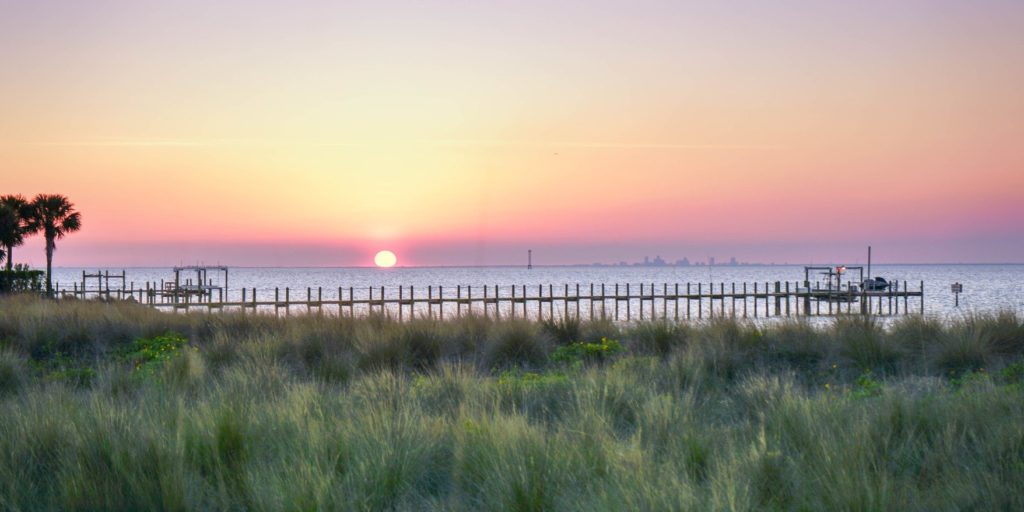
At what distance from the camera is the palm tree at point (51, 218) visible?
186 feet

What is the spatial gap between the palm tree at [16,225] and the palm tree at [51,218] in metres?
0.38

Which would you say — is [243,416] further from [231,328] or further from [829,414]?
[231,328]

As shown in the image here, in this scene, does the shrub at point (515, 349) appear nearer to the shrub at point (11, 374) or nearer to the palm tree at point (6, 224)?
the shrub at point (11, 374)

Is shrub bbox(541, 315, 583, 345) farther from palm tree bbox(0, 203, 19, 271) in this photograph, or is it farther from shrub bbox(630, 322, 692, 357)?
palm tree bbox(0, 203, 19, 271)

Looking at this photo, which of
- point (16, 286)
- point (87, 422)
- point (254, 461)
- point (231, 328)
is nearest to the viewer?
point (254, 461)

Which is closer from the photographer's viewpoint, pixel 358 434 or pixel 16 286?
pixel 358 434

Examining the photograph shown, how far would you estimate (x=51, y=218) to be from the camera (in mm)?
57156

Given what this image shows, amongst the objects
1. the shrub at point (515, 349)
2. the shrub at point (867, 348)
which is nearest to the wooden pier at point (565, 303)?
the shrub at point (867, 348)

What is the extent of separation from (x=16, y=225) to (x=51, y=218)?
4.65 m

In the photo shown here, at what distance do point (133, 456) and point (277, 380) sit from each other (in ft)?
13.9

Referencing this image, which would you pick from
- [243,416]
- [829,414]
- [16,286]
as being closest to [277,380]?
[243,416]

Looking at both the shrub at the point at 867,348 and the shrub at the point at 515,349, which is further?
the shrub at the point at 515,349

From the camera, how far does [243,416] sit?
7578 mm

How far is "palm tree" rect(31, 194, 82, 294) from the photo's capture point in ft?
186
